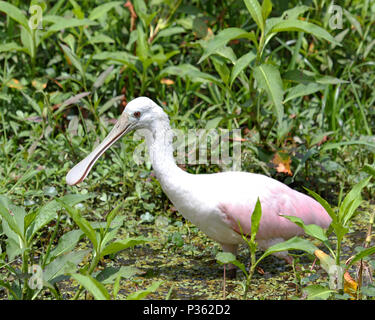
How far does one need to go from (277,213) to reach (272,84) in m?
0.79

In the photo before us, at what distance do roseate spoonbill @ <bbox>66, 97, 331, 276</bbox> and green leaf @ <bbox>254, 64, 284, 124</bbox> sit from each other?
0.44m

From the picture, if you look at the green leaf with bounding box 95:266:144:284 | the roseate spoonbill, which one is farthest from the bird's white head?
the green leaf with bounding box 95:266:144:284

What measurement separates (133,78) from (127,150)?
0.88m

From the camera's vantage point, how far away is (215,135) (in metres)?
4.78

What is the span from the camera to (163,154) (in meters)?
3.84

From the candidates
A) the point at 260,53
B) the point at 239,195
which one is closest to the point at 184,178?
the point at 239,195

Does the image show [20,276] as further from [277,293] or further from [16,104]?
[16,104]

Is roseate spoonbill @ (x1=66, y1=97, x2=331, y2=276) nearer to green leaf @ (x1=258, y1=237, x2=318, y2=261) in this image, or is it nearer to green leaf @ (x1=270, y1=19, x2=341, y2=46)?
green leaf @ (x1=258, y1=237, x2=318, y2=261)

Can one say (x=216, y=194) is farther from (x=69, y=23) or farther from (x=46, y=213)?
(x=69, y=23)

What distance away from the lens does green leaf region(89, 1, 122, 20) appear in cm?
542

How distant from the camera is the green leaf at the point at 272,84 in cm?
404

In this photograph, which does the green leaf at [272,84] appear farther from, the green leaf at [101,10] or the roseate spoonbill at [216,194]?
the green leaf at [101,10]

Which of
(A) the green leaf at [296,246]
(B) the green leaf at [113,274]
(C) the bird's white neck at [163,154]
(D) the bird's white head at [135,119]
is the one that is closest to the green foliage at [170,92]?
(D) the bird's white head at [135,119]

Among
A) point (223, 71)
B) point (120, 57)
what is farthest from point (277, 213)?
point (120, 57)
